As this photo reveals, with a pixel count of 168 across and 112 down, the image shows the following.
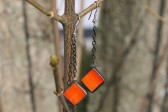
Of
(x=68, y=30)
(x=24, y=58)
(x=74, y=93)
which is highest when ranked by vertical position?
(x=24, y=58)

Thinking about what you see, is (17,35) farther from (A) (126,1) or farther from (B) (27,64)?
(A) (126,1)

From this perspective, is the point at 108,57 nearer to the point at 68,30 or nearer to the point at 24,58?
the point at 24,58

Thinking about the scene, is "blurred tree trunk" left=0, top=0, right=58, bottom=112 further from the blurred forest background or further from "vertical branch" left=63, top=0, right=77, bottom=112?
"vertical branch" left=63, top=0, right=77, bottom=112

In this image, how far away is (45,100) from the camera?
1.63 meters

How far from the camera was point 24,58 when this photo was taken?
61.2 inches

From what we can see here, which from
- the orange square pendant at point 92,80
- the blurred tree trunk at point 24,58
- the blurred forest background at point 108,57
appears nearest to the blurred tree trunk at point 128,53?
the blurred forest background at point 108,57

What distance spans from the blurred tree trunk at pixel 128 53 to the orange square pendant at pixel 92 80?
123 centimetres

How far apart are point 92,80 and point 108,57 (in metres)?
1.43

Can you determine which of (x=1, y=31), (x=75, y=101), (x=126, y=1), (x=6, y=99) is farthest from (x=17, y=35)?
(x=75, y=101)

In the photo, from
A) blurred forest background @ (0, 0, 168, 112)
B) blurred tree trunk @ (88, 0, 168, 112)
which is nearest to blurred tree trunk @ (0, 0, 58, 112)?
blurred forest background @ (0, 0, 168, 112)

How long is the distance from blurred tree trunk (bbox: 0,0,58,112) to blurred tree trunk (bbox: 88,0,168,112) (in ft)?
1.78

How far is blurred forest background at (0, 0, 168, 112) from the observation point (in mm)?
1524

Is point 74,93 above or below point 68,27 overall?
below

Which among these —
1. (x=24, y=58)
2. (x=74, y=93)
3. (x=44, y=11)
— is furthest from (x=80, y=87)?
(x=24, y=58)
